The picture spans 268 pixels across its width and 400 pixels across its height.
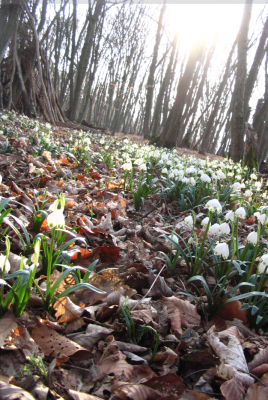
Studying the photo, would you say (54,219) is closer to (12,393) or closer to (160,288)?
(12,393)

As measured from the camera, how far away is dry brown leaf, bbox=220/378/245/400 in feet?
3.62

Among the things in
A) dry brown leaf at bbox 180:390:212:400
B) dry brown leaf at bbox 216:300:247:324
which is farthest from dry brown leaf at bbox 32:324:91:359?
dry brown leaf at bbox 216:300:247:324

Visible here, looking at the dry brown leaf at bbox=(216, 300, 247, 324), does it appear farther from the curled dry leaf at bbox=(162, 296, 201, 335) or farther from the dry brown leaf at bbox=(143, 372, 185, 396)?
the dry brown leaf at bbox=(143, 372, 185, 396)

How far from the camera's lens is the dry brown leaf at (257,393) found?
1117 mm

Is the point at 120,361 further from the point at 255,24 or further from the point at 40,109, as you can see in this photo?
the point at 255,24

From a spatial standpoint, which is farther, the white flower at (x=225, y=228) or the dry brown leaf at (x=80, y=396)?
the white flower at (x=225, y=228)

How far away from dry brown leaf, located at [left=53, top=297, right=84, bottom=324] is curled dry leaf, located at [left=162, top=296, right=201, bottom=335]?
512 mm

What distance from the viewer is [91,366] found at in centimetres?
119

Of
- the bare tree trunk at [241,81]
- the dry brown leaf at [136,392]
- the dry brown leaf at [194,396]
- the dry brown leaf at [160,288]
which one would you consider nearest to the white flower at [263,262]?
the dry brown leaf at [160,288]

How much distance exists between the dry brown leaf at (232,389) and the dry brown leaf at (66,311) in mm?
714

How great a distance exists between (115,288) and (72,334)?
437 mm

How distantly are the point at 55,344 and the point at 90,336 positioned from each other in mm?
179

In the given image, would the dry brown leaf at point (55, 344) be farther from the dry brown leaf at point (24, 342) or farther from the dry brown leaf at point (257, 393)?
the dry brown leaf at point (257, 393)

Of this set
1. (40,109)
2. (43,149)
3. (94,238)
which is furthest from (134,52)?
(94,238)
